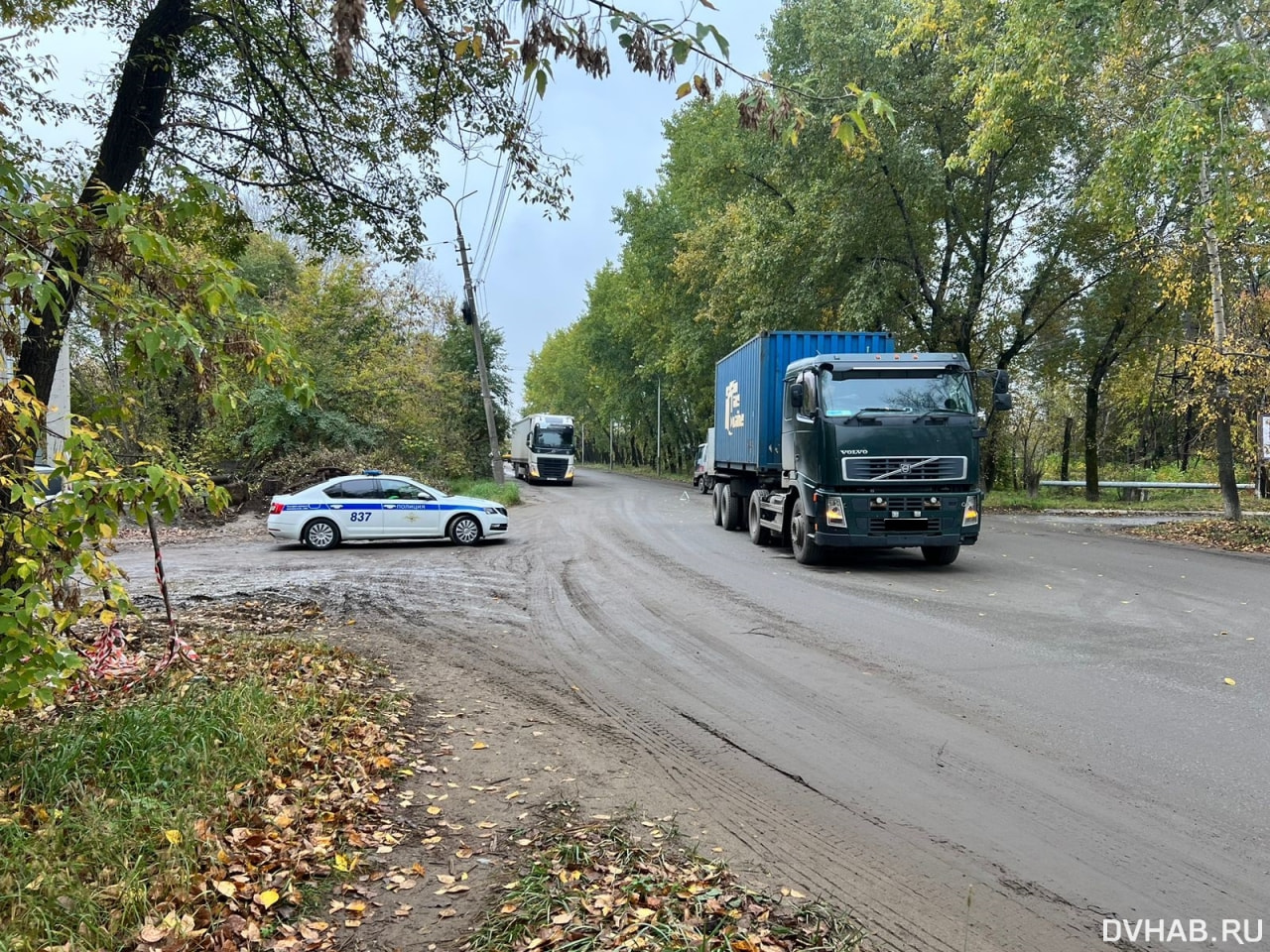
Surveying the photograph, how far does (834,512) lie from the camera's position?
11617mm

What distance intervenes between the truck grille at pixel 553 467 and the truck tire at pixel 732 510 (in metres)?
24.7

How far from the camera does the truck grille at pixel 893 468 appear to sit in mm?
11422

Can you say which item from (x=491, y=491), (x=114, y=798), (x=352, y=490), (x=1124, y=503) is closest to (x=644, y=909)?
(x=114, y=798)

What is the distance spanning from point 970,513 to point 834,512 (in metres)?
2.01

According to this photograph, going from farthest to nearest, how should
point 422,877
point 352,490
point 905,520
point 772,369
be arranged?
point 352,490 < point 772,369 < point 905,520 < point 422,877

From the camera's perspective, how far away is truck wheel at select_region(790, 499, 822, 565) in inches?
488

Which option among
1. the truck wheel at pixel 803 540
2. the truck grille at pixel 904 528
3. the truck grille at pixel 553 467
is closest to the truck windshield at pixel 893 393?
the truck grille at pixel 904 528

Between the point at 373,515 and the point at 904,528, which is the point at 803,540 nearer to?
the point at 904,528

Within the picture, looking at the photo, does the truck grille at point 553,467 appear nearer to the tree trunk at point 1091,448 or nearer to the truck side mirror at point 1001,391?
the tree trunk at point 1091,448

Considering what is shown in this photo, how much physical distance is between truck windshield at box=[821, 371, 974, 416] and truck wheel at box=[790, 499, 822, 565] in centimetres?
186

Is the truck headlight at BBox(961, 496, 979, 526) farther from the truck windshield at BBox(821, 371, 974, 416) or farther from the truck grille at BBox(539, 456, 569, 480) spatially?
the truck grille at BBox(539, 456, 569, 480)

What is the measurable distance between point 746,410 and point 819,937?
1402 cm

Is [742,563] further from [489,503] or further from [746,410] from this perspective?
[489,503]
